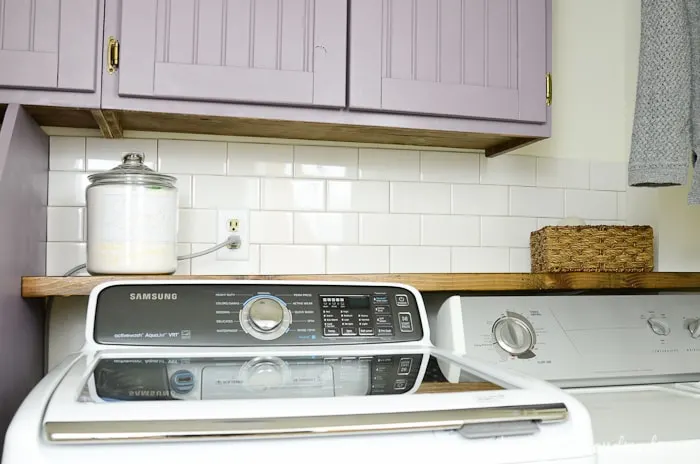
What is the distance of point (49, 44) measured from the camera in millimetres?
1281

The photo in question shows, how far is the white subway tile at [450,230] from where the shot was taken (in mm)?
1815

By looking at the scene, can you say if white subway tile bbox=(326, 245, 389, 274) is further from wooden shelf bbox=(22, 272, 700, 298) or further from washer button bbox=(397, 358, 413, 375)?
washer button bbox=(397, 358, 413, 375)

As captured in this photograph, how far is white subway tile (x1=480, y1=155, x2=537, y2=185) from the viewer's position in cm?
187

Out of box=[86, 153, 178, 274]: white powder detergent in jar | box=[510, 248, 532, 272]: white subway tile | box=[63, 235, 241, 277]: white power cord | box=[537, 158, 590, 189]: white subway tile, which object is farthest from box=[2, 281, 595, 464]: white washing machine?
box=[537, 158, 590, 189]: white subway tile

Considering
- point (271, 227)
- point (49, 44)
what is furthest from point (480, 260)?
point (49, 44)

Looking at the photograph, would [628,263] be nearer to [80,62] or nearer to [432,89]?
[432,89]

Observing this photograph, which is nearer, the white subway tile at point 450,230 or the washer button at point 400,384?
the washer button at point 400,384

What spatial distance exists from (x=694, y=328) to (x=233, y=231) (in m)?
1.11

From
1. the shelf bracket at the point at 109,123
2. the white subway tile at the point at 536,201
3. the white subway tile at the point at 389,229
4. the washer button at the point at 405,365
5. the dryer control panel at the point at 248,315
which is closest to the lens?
the washer button at the point at 405,365

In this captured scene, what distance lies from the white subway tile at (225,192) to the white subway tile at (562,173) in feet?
2.74

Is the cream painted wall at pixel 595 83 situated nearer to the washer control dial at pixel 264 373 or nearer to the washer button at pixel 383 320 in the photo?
the washer button at pixel 383 320

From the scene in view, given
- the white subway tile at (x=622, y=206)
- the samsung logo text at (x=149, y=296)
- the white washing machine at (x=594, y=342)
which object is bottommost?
the white washing machine at (x=594, y=342)

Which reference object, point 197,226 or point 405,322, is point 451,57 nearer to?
point 405,322

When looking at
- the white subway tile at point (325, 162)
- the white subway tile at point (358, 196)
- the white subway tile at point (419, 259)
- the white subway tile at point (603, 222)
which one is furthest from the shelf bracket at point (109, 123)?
the white subway tile at point (603, 222)
